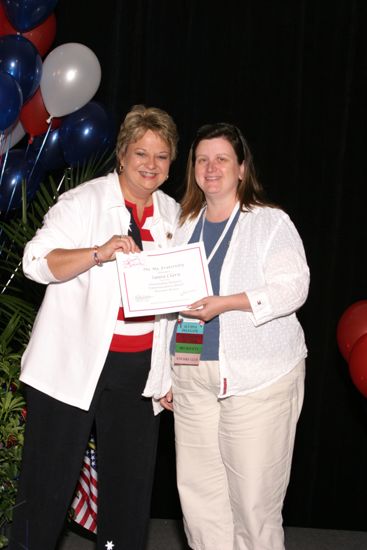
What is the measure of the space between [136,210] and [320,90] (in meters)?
1.60

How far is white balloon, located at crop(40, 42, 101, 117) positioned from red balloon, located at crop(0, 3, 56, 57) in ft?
0.41

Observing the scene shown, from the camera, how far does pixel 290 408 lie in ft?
8.46

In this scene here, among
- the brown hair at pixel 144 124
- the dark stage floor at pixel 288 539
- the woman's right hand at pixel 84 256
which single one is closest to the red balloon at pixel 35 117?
the brown hair at pixel 144 124

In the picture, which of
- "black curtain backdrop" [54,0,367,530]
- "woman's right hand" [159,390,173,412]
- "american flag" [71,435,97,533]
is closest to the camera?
"woman's right hand" [159,390,173,412]

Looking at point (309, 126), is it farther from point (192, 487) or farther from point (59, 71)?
point (192, 487)

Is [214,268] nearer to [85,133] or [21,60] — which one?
[85,133]

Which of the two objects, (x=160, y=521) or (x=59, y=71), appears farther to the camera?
(x=160, y=521)

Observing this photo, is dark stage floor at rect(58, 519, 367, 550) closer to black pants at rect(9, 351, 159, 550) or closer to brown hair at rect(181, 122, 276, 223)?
black pants at rect(9, 351, 159, 550)

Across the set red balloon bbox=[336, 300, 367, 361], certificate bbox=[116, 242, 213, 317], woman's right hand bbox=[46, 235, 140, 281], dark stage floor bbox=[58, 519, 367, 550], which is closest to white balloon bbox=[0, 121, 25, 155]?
woman's right hand bbox=[46, 235, 140, 281]

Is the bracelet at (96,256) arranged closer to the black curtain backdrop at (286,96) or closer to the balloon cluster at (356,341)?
the balloon cluster at (356,341)

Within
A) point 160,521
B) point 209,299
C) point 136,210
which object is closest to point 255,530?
point 209,299

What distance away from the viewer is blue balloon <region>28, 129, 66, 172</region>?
338 centimetres

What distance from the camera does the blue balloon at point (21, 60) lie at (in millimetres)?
3061

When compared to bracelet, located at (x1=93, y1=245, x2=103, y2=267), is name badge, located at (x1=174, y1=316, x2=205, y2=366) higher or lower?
lower
